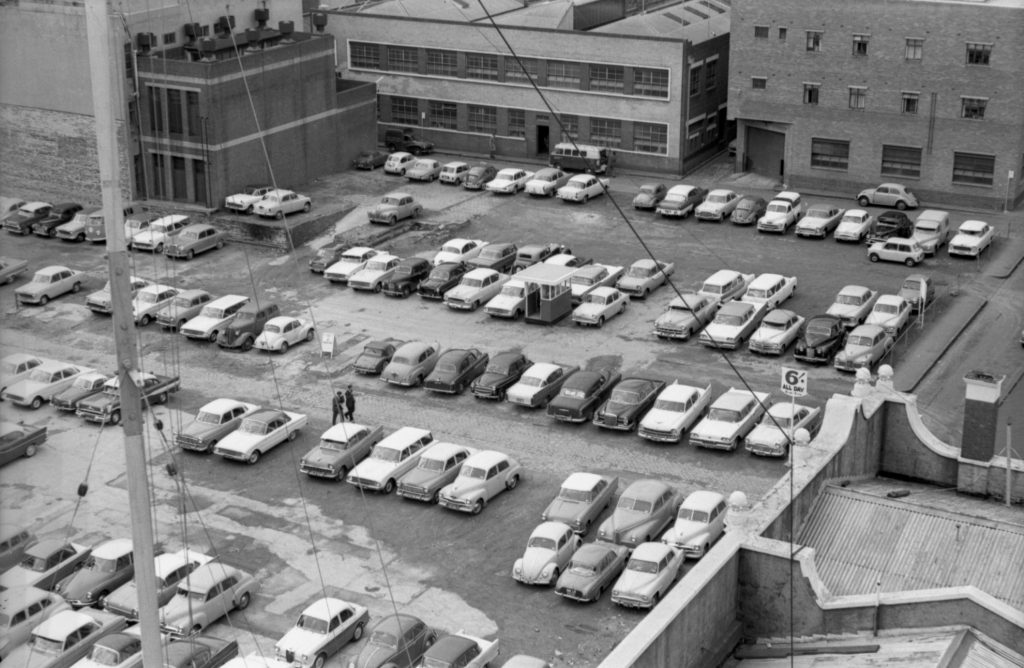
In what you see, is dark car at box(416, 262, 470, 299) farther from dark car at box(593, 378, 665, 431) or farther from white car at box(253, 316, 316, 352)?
dark car at box(593, 378, 665, 431)

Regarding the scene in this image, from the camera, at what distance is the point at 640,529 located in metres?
38.0

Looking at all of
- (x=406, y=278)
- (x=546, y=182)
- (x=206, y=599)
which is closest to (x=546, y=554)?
(x=206, y=599)

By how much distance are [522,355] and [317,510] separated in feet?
36.3

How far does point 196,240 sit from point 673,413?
86.9ft

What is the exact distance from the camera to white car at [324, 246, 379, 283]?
58719mm

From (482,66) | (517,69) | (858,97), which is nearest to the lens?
(858,97)

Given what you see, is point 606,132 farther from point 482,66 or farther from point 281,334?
point 281,334

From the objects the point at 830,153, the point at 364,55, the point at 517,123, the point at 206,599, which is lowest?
the point at 206,599

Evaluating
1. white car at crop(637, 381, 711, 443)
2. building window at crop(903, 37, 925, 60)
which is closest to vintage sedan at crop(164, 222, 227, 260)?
white car at crop(637, 381, 711, 443)

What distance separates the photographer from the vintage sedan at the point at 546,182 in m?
69.6

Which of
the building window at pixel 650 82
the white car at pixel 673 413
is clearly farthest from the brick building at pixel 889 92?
the white car at pixel 673 413

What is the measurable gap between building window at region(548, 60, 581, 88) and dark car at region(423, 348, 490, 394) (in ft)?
91.6

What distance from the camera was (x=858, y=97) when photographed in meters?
67.7

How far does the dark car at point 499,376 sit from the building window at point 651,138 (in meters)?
26.8
